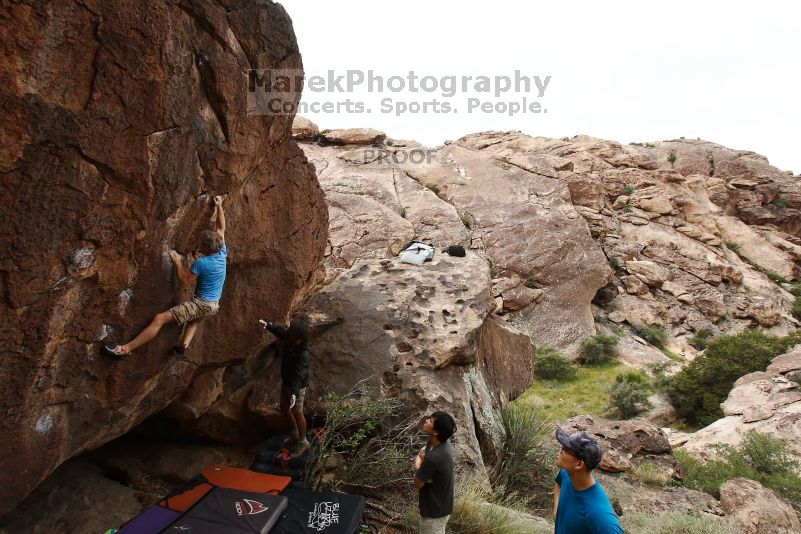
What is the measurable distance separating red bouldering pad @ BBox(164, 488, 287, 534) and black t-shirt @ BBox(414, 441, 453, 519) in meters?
1.14

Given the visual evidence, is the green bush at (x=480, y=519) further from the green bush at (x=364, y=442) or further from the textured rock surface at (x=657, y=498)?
the textured rock surface at (x=657, y=498)

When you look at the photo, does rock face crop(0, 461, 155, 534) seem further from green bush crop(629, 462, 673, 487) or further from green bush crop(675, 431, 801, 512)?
green bush crop(675, 431, 801, 512)

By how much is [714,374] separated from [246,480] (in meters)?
14.3

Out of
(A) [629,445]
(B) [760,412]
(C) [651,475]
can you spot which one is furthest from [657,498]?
(B) [760,412]

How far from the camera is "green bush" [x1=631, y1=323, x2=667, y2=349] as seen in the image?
20750 mm

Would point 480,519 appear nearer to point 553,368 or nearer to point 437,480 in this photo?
point 437,480

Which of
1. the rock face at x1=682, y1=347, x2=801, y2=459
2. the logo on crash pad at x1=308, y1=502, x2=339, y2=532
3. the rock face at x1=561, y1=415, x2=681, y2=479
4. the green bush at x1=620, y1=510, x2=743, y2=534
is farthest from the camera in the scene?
the rock face at x1=682, y1=347, x2=801, y2=459

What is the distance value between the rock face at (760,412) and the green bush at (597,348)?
582cm

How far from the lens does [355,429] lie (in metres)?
5.92

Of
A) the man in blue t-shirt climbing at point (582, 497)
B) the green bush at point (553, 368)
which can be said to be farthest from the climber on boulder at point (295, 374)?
the green bush at point (553, 368)

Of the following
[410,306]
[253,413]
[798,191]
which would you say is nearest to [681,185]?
[798,191]

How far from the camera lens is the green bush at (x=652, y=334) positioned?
20750 millimetres

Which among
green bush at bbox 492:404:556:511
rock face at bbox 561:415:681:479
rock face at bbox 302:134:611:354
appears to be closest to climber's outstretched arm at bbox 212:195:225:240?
green bush at bbox 492:404:556:511

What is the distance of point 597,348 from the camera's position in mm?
18328
